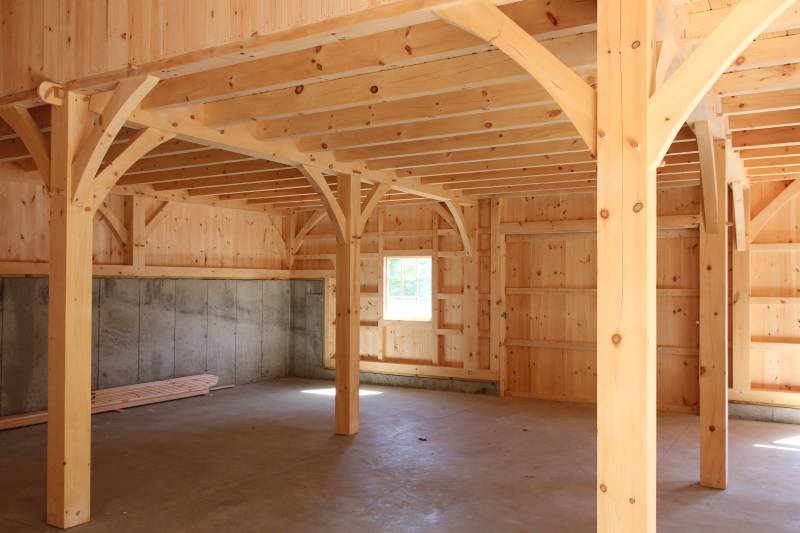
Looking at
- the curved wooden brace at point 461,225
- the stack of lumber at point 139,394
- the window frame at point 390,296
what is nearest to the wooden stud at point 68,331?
the stack of lumber at point 139,394

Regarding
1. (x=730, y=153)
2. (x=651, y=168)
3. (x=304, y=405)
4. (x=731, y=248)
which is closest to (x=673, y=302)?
(x=731, y=248)

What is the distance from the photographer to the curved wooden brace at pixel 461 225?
8.96 m

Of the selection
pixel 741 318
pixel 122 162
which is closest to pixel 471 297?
pixel 741 318

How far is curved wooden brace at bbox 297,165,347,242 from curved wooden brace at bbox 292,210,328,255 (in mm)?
4120

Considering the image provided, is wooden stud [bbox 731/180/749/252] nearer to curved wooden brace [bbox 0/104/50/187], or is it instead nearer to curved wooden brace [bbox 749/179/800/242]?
curved wooden brace [bbox 749/179/800/242]

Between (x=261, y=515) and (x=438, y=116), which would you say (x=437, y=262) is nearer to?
(x=438, y=116)

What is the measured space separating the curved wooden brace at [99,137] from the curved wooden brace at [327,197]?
7.10ft

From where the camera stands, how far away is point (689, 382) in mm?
8023

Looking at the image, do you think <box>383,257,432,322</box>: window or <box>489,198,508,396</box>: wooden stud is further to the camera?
<box>383,257,432,322</box>: window

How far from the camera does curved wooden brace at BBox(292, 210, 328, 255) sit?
10.8 meters

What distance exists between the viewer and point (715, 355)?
5156mm

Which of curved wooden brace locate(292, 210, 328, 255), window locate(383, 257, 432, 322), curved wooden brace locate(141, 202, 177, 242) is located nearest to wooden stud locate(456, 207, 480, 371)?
window locate(383, 257, 432, 322)

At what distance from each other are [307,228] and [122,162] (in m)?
6.51

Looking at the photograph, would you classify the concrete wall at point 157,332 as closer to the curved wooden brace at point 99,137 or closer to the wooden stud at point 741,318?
the curved wooden brace at point 99,137
